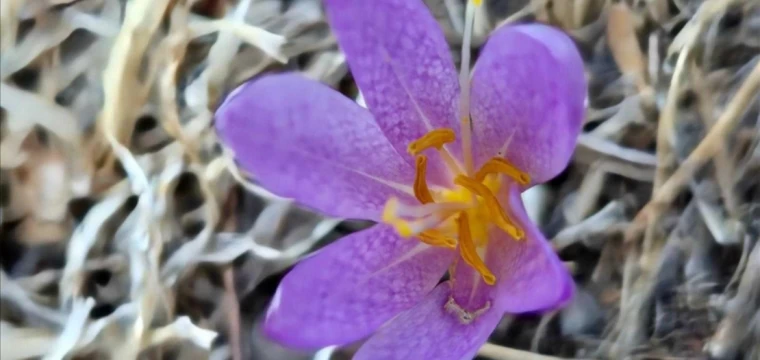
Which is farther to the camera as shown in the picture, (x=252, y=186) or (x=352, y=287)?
(x=252, y=186)

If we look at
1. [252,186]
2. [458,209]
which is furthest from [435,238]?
[252,186]

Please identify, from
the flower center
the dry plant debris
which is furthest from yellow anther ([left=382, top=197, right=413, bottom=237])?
the dry plant debris

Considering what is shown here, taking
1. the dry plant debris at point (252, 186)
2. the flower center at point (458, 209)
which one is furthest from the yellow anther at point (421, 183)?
the dry plant debris at point (252, 186)

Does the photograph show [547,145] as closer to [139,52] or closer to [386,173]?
[386,173]

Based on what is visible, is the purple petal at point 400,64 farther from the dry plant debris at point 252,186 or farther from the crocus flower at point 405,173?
the dry plant debris at point 252,186

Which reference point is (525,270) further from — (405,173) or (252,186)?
(252,186)

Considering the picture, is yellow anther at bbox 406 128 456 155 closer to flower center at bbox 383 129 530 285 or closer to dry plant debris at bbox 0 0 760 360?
flower center at bbox 383 129 530 285
